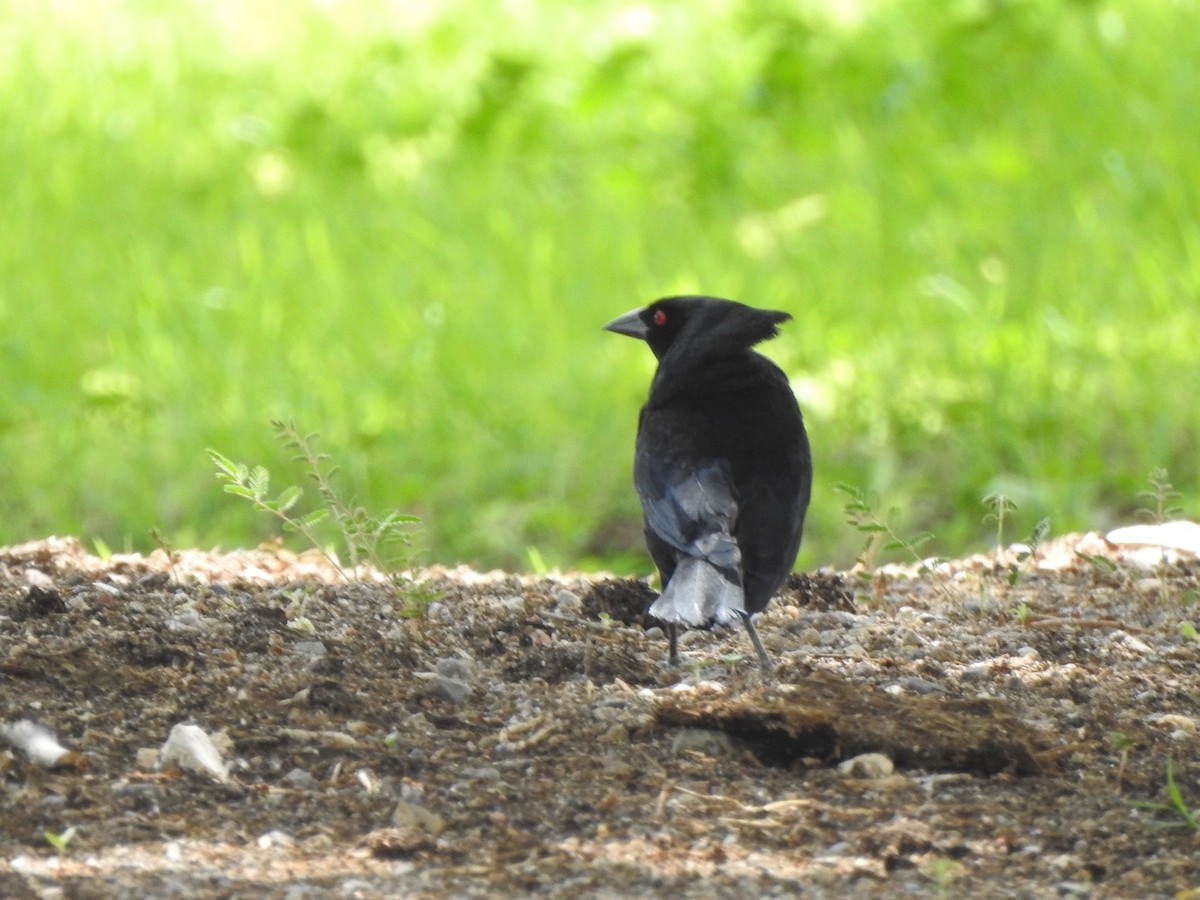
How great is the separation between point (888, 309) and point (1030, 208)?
0.96m

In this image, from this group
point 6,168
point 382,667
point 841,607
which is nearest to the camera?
point 382,667

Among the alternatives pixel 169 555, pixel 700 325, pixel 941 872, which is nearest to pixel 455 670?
pixel 169 555

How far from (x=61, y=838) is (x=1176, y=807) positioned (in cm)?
171

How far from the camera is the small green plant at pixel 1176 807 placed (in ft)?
9.11

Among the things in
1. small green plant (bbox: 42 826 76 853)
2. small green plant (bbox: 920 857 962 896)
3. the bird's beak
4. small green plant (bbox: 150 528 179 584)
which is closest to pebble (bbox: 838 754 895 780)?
small green plant (bbox: 920 857 962 896)

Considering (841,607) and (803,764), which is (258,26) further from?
(803,764)

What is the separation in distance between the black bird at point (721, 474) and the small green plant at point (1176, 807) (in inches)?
32.0

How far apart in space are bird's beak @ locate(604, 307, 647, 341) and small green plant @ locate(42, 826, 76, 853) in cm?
226

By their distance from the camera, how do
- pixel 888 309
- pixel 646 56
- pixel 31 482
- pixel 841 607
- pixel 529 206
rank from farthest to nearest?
pixel 646 56, pixel 529 206, pixel 888 309, pixel 31 482, pixel 841 607

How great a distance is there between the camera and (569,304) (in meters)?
7.56

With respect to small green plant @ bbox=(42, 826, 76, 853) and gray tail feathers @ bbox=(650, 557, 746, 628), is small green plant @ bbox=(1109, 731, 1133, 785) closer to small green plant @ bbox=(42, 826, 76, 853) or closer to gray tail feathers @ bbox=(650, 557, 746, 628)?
gray tail feathers @ bbox=(650, 557, 746, 628)

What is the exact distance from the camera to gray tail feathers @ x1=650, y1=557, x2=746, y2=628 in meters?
3.28

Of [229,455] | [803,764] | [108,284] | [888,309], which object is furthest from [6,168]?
[803,764]

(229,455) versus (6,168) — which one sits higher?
(6,168)
